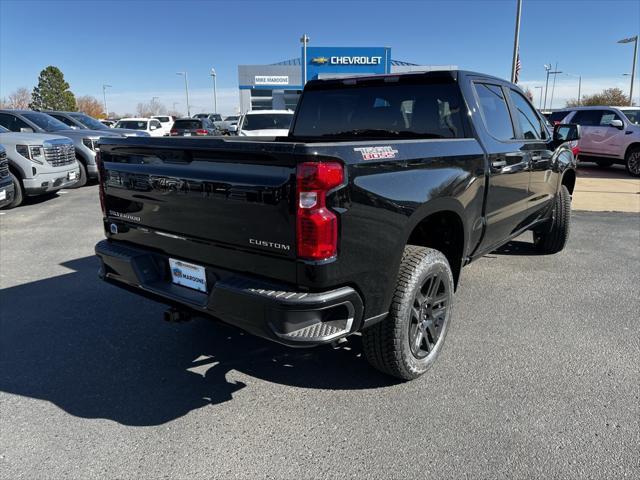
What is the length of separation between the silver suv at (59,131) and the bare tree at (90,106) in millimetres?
58732

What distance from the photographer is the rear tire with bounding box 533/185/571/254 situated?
5797mm

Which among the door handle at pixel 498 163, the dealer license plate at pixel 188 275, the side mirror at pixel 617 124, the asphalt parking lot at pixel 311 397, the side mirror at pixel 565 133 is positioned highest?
the side mirror at pixel 617 124

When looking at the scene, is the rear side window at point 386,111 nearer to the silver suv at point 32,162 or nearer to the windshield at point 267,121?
the silver suv at point 32,162

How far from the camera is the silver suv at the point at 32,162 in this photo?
29.1ft

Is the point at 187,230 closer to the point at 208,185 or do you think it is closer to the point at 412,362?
the point at 208,185

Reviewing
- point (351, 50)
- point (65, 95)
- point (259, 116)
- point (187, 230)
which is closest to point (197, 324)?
point (187, 230)

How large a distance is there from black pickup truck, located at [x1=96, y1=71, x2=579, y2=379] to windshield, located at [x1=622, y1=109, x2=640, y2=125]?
519 inches

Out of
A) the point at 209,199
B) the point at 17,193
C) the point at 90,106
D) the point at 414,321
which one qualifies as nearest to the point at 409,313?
the point at 414,321

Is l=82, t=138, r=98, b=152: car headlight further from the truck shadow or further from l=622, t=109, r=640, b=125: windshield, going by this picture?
l=622, t=109, r=640, b=125: windshield

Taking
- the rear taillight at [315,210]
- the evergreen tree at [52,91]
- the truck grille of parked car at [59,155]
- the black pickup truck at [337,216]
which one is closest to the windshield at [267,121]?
the truck grille of parked car at [59,155]

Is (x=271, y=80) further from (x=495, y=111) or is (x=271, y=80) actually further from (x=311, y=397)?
(x=311, y=397)

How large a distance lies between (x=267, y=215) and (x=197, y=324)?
1.97 meters

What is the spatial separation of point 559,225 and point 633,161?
1037 cm

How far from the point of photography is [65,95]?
162ft
